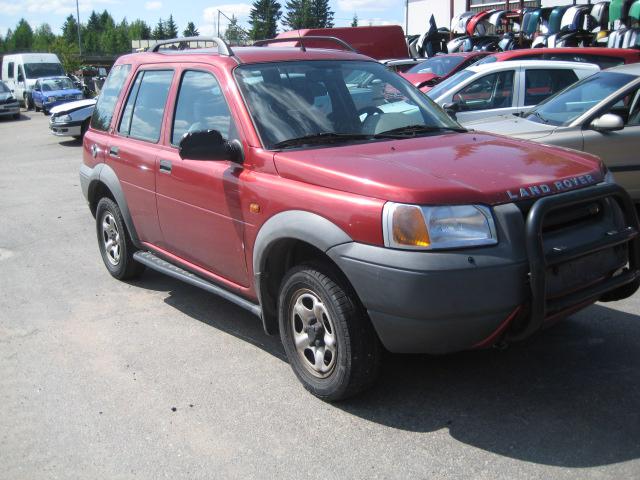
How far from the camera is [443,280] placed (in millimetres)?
3146

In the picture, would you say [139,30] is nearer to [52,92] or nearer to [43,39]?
[43,39]

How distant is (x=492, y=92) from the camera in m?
9.63

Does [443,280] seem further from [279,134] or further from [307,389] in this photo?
[279,134]

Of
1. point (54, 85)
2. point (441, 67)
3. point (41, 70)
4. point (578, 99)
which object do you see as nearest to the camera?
point (578, 99)

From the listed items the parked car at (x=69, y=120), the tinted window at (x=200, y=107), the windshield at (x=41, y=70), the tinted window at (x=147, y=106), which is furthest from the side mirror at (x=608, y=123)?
the windshield at (x=41, y=70)

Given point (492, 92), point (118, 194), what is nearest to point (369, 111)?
point (118, 194)

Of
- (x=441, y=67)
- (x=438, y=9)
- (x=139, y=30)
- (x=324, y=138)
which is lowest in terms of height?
(x=324, y=138)

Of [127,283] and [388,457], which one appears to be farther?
[127,283]

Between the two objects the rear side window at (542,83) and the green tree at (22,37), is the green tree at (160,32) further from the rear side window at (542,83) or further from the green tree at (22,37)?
the rear side window at (542,83)

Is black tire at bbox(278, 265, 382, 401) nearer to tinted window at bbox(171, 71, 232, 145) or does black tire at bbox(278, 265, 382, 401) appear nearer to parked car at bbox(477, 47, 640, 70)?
tinted window at bbox(171, 71, 232, 145)

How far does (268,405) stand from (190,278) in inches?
52.6

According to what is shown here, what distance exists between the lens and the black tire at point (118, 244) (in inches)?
229

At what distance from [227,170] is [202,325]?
139 centimetres

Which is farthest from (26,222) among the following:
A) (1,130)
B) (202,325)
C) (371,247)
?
(1,130)
